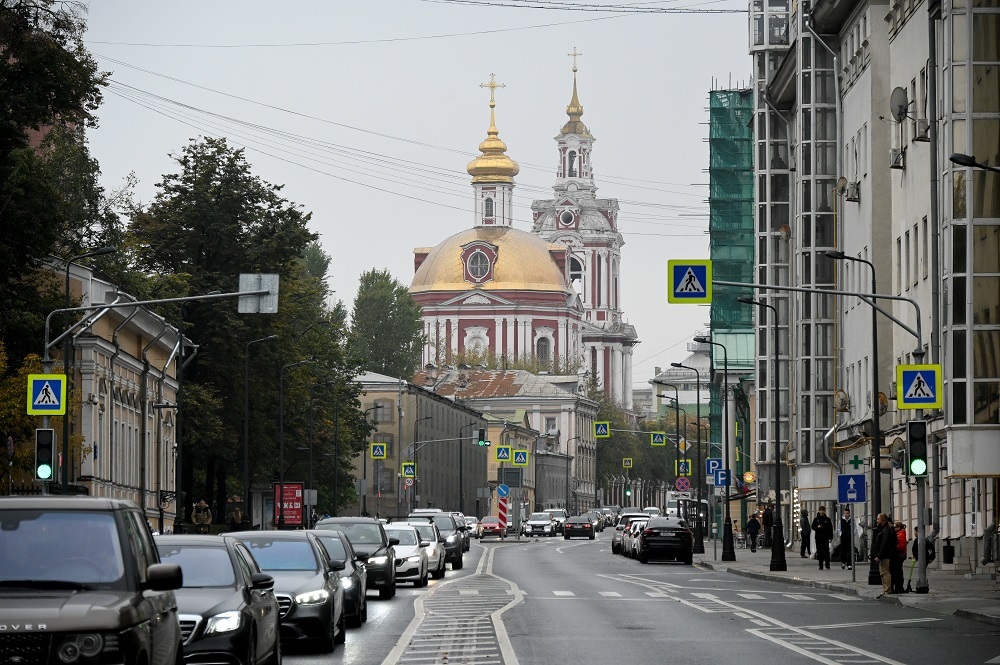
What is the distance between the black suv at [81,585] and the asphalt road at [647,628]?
762cm

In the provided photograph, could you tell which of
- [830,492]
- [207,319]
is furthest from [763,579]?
[207,319]

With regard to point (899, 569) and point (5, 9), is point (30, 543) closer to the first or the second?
point (899, 569)

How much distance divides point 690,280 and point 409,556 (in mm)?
10577

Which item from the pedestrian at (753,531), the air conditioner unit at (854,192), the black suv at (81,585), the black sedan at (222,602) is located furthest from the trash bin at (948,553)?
the black suv at (81,585)

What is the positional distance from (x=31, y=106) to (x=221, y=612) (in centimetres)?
3516

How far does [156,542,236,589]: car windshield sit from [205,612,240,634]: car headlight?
1.05 m

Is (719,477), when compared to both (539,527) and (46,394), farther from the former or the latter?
(539,527)

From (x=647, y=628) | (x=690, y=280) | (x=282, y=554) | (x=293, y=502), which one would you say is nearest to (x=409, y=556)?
(x=690, y=280)

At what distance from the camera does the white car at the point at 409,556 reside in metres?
40.8

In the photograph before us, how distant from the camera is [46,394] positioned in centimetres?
3975

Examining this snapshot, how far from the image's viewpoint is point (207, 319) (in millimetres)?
73062

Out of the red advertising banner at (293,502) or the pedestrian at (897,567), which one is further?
the red advertising banner at (293,502)

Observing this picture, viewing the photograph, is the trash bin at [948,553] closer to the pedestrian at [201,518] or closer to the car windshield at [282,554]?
the pedestrian at [201,518]

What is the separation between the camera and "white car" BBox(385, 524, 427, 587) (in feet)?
134
